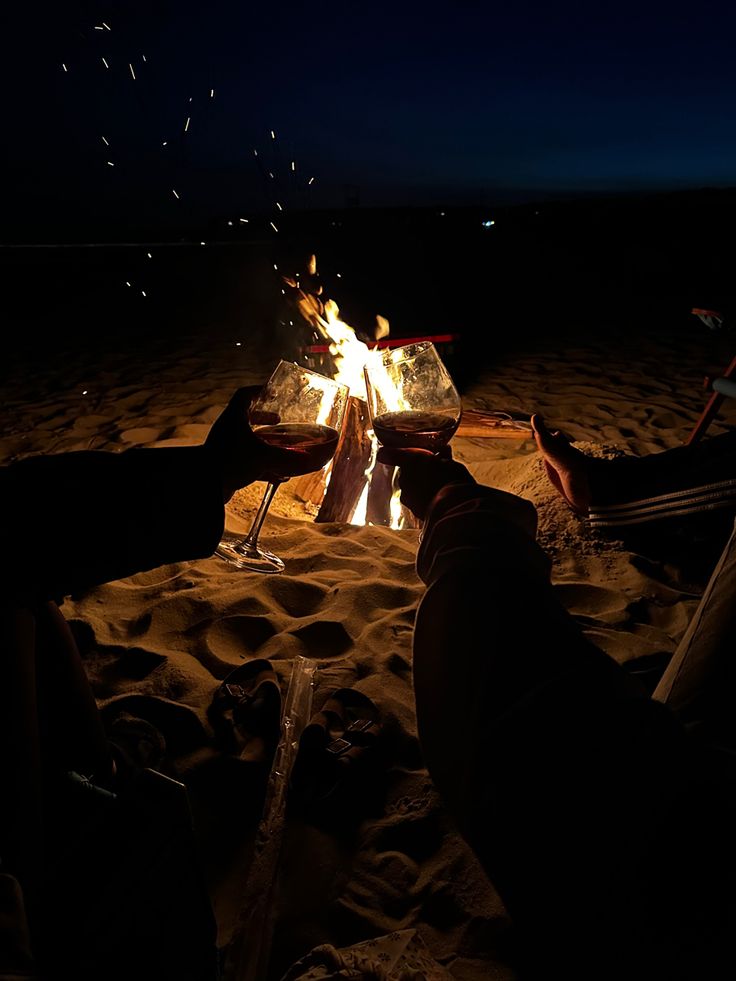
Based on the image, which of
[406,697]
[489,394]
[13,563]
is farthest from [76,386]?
[13,563]

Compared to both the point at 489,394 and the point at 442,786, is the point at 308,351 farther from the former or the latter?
the point at 442,786

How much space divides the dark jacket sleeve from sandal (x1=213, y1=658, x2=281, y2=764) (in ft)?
4.10

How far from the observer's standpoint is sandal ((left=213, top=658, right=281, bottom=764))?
2.14 metres

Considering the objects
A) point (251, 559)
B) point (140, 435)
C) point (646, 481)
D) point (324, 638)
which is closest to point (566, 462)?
point (646, 481)

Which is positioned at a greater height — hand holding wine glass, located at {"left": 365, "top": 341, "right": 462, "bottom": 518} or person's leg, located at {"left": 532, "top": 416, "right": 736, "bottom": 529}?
hand holding wine glass, located at {"left": 365, "top": 341, "right": 462, "bottom": 518}

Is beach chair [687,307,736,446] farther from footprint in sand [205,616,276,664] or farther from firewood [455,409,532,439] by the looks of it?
footprint in sand [205,616,276,664]

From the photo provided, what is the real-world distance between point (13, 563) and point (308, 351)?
372cm

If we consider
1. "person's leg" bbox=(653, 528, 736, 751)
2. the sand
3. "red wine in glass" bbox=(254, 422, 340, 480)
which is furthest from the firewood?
"person's leg" bbox=(653, 528, 736, 751)

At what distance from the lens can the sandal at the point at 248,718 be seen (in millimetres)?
2139

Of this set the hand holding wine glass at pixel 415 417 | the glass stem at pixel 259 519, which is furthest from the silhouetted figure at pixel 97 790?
the glass stem at pixel 259 519

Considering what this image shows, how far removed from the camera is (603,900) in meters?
0.60

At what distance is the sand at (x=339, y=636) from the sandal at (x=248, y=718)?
2.5 inches

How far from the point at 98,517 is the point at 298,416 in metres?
0.75

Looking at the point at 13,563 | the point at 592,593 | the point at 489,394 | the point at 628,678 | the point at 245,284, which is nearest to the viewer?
the point at 628,678
